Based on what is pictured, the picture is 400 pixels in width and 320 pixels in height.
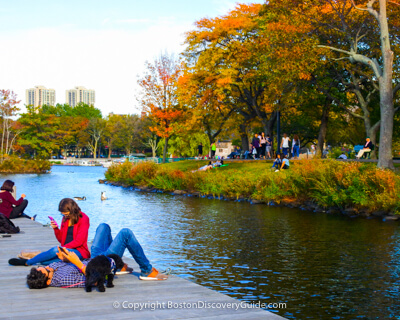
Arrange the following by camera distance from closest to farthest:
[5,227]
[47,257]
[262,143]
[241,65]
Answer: [47,257] → [5,227] → [262,143] → [241,65]

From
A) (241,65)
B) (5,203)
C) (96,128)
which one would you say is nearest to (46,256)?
(5,203)

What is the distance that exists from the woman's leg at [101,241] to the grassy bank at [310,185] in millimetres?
16330

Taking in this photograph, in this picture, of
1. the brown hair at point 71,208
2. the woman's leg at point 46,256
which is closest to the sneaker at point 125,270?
the woman's leg at point 46,256

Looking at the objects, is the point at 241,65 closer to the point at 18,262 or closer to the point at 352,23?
the point at 352,23

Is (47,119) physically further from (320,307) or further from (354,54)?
(320,307)

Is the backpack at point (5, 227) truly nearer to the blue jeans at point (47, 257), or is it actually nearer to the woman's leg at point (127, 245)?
the blue jeans at point (47, 257)

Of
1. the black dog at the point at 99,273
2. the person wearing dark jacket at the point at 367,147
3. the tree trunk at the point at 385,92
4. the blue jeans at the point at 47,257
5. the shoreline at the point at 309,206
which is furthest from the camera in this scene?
the person wearing dark jacket at the point at 367,147

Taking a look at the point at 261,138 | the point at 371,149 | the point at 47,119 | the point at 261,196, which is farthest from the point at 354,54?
the point at 47,119

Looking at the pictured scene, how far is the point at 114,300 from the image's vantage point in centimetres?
660

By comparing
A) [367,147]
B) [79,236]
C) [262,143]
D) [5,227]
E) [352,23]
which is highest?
[352,23]

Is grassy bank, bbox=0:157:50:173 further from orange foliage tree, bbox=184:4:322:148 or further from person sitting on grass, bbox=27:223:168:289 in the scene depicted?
person sitting on grass, bbox=27:223:168:289

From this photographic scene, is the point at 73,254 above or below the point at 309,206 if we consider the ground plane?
above

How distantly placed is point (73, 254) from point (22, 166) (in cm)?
7259

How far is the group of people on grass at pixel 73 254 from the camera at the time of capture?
23.4ft
